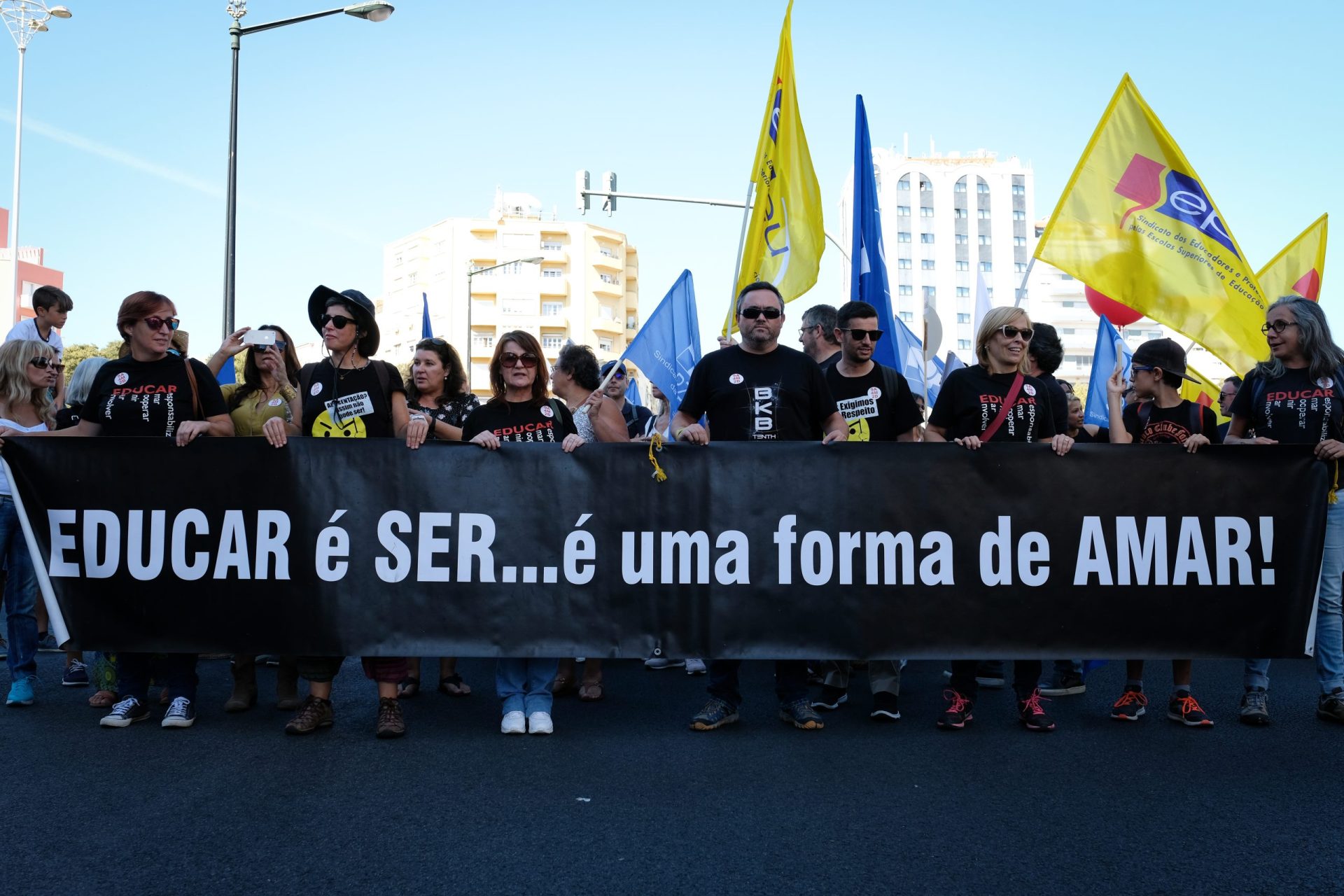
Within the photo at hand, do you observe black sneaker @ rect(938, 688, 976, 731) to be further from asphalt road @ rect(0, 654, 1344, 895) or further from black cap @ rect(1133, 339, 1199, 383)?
black cap @ rect(1133, 339, 1199, 383)

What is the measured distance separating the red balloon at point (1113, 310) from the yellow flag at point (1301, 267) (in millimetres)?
3698

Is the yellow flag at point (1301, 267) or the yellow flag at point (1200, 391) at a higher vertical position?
the yellow flag at point (1301, 267)

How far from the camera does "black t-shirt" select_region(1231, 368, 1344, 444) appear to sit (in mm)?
5766

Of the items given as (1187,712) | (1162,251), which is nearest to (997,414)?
(1187,712)

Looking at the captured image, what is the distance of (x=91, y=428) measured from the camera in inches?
222

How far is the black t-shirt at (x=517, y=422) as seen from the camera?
228 inches

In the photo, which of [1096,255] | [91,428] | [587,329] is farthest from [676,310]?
Answer: [587,329]

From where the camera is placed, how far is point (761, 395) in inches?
223

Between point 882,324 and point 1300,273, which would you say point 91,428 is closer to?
point 882,324

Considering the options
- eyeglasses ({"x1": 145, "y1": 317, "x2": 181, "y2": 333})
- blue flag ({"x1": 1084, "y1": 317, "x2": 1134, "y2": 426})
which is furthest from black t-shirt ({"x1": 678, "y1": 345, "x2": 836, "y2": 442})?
blue flag ({"x1": 1084, "y1": 317, "x2": 1134, "y2": 426})

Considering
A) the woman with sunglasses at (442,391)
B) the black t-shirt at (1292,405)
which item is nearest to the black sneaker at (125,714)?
the woman with sunglasses at (442,391)

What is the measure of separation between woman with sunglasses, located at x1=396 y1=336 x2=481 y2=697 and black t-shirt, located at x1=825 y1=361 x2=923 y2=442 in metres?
2.10

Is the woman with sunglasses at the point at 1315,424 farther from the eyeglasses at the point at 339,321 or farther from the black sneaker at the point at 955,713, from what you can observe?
the eyeglasses at the point at 339,321

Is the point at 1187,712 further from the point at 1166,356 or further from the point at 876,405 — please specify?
the point at 876,405
